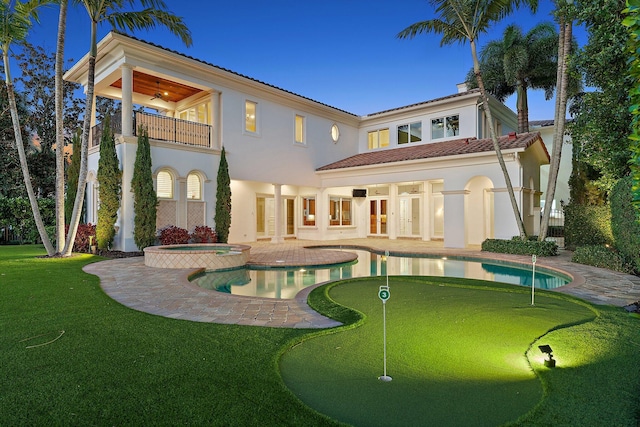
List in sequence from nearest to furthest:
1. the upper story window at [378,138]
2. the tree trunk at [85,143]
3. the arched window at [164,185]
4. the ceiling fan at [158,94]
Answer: the tree trunk at [85,143]
the arched window at [164,185]
the ceiling fan at [158,94]
the upper story window at [378,138]

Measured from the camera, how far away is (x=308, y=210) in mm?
21328

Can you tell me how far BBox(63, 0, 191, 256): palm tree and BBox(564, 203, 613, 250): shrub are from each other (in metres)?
16.0

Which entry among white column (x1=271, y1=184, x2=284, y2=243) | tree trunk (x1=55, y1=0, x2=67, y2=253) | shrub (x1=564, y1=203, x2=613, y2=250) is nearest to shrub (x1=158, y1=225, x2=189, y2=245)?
tree trunk (x1=55, y1=0, x2=67, y2=253)

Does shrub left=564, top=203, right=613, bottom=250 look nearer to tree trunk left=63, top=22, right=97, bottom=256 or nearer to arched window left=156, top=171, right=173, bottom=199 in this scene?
arched window left=156, top=171, right=173, bottom=199

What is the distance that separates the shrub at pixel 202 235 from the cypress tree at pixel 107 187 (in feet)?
9.34

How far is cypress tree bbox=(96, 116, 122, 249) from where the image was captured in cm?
1286

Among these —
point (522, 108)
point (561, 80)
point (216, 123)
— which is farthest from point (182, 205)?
point (522, 108)

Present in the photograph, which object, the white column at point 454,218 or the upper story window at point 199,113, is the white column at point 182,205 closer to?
the upper story window at point 199,113

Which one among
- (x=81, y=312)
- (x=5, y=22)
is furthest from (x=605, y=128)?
(x=5, y=22)

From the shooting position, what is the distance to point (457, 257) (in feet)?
43.6

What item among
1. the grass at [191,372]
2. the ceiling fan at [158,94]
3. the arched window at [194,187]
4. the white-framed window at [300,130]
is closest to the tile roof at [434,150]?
the white-framed window at [300,130]

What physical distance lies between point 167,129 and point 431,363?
14.0 meters

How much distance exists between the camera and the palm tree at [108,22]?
37.0 feet

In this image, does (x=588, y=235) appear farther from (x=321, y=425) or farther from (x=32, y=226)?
(x=32, y=226)
